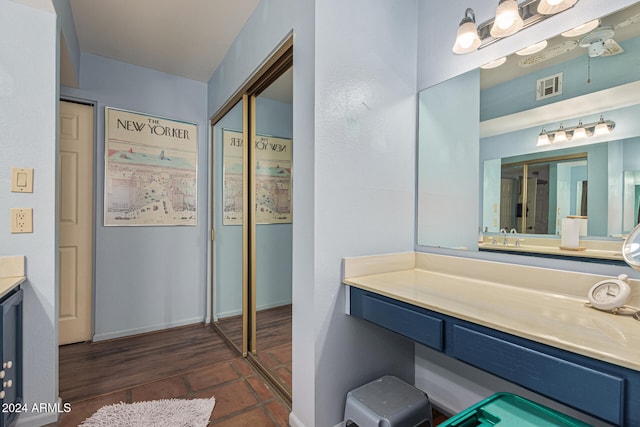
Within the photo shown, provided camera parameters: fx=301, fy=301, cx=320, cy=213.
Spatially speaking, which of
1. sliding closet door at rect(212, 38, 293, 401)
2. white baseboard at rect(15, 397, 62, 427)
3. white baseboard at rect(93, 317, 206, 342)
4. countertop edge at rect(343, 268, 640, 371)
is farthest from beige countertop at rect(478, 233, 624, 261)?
white baseboard at rect(93, 317, 206, 342)

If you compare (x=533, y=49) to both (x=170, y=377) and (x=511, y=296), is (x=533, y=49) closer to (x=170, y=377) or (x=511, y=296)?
(x=511, y=296)

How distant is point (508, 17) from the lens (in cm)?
132

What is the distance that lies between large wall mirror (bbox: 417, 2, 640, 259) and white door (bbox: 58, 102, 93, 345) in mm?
2949

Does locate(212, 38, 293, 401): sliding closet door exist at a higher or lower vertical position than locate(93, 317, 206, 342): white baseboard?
higher

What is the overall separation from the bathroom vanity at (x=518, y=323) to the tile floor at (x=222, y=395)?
0.91 metres

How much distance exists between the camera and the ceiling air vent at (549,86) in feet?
4.48

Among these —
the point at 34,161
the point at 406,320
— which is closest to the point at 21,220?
the point at 34,161

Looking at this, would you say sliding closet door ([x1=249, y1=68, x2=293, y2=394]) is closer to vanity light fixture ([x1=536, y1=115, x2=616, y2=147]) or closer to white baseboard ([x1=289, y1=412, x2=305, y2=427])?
white baseboard ([x1=289, y1=412, x2=305, y2=427])

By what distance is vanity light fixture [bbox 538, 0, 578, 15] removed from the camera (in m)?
1.24

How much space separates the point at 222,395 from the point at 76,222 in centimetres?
210

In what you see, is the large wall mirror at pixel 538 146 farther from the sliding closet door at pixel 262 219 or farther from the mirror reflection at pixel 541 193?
the sliding closet door at pixel 262 219

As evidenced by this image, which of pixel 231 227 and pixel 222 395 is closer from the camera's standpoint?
pixel 222 395

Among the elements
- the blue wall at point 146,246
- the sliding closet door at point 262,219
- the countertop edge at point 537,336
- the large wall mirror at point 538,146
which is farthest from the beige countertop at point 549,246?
the blue wall at point 146,246

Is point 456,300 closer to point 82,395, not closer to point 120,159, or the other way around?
point 82,395
